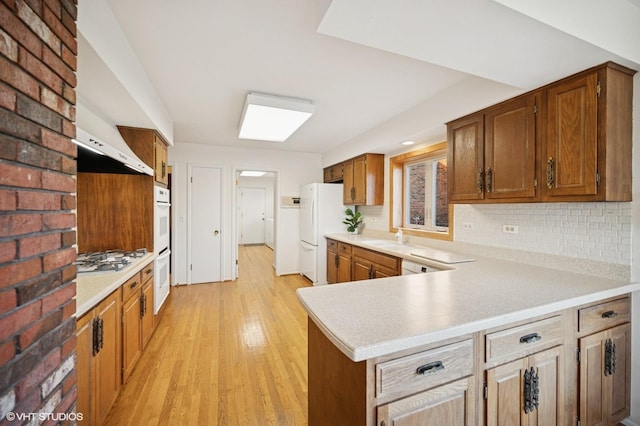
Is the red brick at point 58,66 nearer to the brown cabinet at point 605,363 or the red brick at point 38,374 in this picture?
the red brick at point 38,374

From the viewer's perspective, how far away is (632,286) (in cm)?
150

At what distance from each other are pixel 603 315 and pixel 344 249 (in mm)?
2669

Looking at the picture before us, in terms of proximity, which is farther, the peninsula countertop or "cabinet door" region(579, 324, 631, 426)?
"cabinet door" region(579, 324, 631, 426)

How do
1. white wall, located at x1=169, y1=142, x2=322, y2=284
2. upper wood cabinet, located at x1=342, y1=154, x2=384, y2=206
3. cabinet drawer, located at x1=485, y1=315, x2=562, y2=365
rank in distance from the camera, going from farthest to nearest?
white wall, located at x1=169, y1=142, x2=322, y2=284 → upper wood cabinet, located at x1=342, y1=154, x2=384, y2=206 → cabinet drawer, located at x1=485, y1=315, x2=562, y2=365

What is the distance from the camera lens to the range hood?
1242 mm

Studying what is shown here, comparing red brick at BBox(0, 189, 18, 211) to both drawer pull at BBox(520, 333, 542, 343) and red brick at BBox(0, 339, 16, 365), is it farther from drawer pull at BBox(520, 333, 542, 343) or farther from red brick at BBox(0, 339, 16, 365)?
drawer pull at BBox(520, 333, 542, 343)

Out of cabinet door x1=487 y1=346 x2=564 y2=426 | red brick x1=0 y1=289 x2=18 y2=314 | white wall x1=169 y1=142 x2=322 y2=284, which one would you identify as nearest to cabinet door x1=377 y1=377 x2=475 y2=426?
cabinet door x1=487 y1=346 x2=564 y2=426

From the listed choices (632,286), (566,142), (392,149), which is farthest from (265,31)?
(632,286)

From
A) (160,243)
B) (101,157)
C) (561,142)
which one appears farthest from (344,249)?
(101,157)

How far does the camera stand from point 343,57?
76.0 inches

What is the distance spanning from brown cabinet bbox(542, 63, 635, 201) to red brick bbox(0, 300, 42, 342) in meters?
2.47

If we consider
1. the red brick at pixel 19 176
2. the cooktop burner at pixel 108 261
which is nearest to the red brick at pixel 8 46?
the red brick at pixel 19 176

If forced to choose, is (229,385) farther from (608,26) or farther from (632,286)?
(608,26)

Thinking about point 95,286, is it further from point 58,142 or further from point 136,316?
point 58,142
